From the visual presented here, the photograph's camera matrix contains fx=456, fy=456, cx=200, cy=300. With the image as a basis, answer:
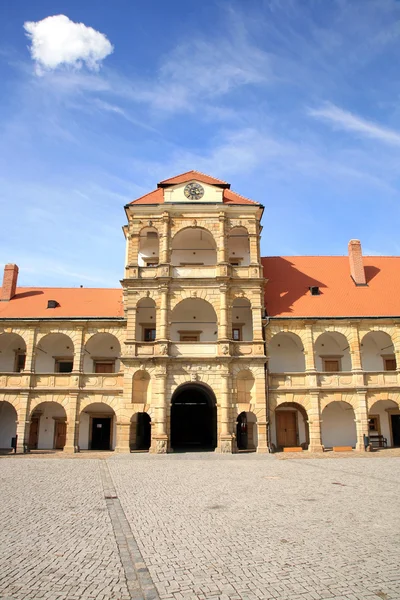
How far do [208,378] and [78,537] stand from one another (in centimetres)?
1869

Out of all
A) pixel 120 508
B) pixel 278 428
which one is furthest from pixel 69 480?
pixel 278 428

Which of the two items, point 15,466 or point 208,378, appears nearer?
point 15,466

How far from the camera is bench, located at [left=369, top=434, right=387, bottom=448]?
2869 centimetres

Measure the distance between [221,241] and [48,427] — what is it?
16.8 metres

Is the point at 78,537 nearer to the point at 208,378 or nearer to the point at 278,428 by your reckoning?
the point at 208,378

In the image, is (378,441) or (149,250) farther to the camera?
(149,250)

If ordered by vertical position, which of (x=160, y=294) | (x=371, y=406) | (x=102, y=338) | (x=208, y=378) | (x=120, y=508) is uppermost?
(x=160, y=294)

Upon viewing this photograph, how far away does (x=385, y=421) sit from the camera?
29516 millimetres

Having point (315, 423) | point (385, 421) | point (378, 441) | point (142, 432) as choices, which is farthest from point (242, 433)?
point (385, 421)

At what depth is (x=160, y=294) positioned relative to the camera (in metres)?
28.6

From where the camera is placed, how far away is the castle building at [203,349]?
27375mm

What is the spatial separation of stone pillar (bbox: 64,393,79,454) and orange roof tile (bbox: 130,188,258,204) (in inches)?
529

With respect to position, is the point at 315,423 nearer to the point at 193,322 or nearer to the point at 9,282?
the point at 193,322

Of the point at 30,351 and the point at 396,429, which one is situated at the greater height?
the point at 30,351
